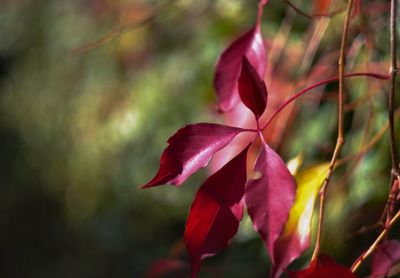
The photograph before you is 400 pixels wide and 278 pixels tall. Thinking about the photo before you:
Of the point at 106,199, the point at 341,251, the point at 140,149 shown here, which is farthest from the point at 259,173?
the point at 106,199

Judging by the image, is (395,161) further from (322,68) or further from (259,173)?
(322,68)

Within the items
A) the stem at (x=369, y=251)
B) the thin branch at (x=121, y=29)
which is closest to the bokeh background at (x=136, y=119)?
the thin branch at (x=121, y=29)

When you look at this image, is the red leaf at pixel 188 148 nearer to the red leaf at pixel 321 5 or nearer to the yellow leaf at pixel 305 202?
the yellow leaf at pixel 305 202

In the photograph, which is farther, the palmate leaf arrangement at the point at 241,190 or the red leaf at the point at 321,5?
the red leaf at the point at 321,5

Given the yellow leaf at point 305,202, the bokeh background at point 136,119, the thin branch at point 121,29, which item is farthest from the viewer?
the bokeh background at point 136,119

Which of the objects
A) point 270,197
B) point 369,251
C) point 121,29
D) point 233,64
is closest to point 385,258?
point 369,251

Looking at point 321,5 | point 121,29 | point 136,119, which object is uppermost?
point 121,29

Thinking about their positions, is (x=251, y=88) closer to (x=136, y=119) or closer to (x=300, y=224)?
(x=300, y=224)
